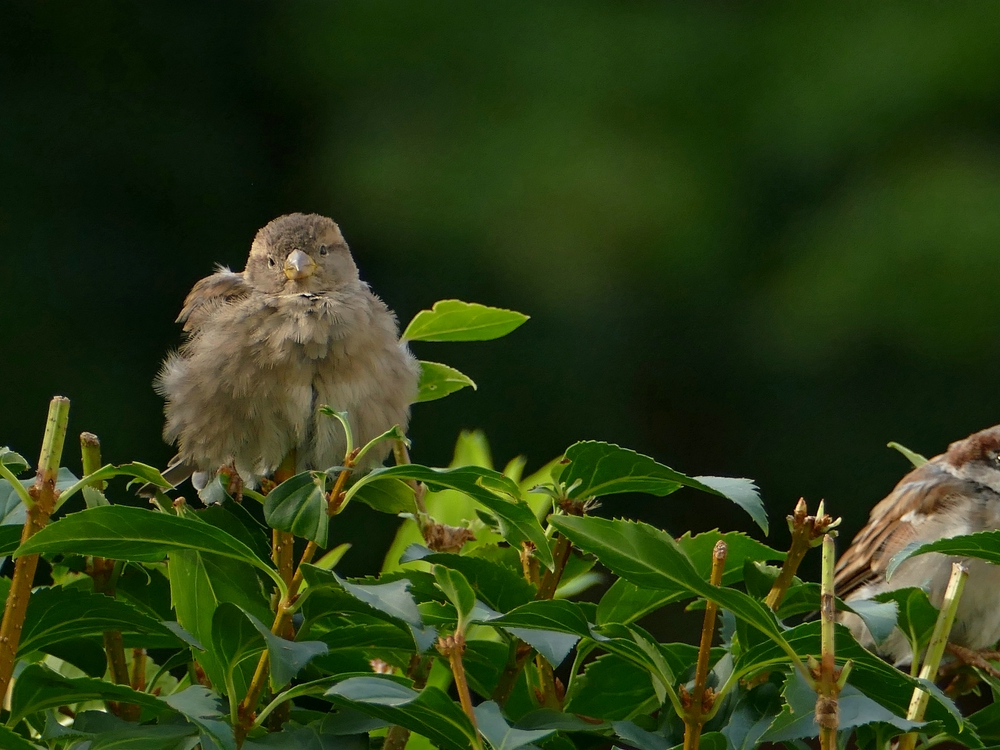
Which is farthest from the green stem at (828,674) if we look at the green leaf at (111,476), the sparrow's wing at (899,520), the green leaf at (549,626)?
the sparrow's wing at (899,520)

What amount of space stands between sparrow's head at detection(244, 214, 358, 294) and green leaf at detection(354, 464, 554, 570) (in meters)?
0.98

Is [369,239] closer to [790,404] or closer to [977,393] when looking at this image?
[790,404]

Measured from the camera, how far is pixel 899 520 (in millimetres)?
1878

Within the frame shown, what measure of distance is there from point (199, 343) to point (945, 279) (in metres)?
3.38

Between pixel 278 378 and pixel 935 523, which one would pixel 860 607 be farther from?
pixel 935 523

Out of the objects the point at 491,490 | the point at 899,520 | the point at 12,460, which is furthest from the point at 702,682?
the point at 899,520

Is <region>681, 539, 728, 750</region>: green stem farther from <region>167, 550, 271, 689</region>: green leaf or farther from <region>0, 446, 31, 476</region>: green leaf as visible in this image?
<region>0, 446, 31, 476</region>: green leaf

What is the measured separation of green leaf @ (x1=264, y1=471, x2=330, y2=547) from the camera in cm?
62

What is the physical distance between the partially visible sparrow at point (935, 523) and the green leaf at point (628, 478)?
1.09 meters

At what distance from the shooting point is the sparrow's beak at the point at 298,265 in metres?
1.62

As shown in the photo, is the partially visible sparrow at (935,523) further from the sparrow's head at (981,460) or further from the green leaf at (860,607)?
the green leaf at (860,607)

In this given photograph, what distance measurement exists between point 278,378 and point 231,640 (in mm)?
835

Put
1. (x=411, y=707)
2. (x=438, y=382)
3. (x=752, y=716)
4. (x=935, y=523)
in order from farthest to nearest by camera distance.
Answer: (x=935, y=523), (x=438, y=382), (x=752, y=716), (x=411, y=707)

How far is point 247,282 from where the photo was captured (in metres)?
1.63
